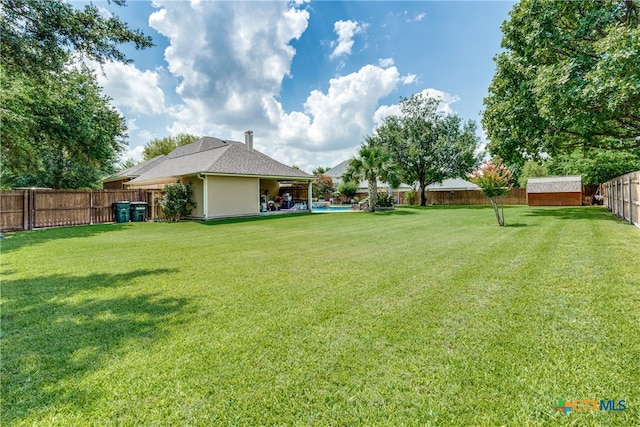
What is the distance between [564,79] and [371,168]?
11954mm

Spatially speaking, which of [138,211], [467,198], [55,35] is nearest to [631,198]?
[55,35]

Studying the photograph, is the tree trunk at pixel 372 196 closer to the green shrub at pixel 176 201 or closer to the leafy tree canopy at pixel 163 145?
the green shrub at pixel 176 201

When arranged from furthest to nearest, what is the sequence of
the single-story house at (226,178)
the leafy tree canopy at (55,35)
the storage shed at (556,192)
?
the storage shed at (556,192)
the single-story house at (226,178)
the leafy tree canopy at (55,35)

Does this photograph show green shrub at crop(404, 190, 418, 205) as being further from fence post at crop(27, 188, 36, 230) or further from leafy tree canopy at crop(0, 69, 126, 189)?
fence post at crop(27, 188, 36, 230)

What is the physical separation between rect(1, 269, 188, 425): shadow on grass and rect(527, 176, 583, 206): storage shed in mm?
27577

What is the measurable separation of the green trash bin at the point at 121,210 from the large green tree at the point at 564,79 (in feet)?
66.5

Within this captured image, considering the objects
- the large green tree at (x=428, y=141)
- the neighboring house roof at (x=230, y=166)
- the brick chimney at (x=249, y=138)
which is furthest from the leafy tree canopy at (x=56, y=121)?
the large green tree at (x=428, y=141)

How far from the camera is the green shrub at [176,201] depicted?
16.0 metres

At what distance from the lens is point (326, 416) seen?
1981mm

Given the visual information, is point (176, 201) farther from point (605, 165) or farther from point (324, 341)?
point (605, 165)

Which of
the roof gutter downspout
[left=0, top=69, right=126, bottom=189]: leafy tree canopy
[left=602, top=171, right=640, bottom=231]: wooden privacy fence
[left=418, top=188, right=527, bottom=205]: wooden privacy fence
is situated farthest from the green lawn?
[left=418, top=188, right=527, bottom=205]: wooden privacy fence

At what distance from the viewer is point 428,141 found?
28578 mm

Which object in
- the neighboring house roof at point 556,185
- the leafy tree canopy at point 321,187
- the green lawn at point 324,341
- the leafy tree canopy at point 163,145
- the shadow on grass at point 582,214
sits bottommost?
the green lawn at point 324,341

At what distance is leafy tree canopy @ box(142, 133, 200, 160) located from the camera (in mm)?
42938
